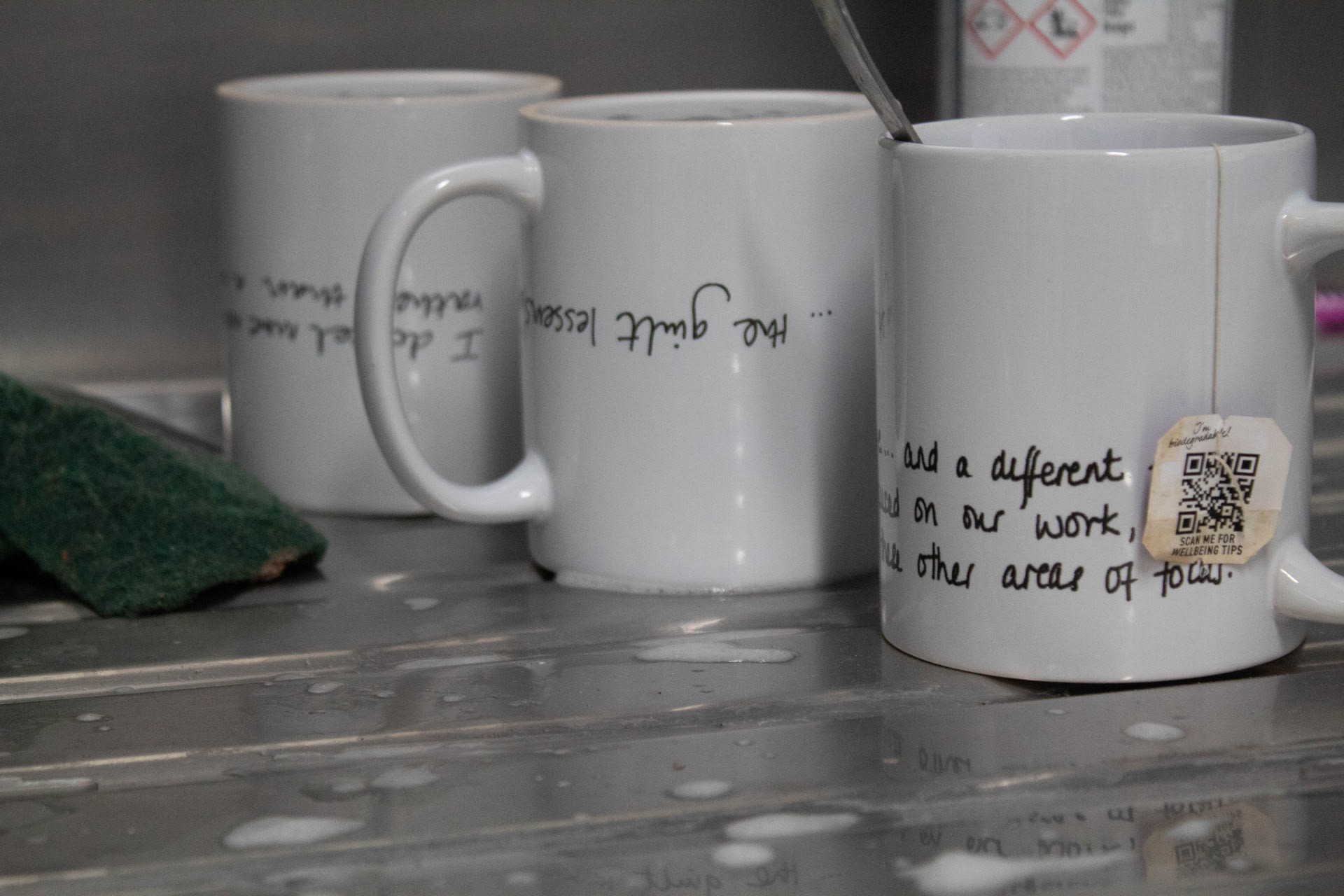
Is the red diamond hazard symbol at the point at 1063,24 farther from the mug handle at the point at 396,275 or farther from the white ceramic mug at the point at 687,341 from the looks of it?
the mug handle at the point at 396,275

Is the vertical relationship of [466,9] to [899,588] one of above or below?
above

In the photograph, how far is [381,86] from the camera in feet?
2.32

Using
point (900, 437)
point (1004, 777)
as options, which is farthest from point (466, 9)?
point (1004, 777)

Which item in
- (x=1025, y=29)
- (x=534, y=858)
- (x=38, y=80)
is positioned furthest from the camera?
(x=38, y=80)

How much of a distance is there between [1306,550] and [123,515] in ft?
1.27

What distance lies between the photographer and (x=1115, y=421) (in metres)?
0.42

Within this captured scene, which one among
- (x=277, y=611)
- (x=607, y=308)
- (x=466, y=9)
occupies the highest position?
(x=466, y=9)

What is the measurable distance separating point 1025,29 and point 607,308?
0.22 metres

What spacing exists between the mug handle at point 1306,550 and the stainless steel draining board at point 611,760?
0.02 meters

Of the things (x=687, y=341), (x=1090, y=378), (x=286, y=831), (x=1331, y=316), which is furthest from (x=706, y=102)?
(x=1331, y=316)

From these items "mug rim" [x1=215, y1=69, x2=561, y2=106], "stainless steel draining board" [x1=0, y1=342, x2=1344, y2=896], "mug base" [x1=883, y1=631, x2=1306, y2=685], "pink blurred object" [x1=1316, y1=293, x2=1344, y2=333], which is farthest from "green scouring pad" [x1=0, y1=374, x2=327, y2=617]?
"pink blurred object" [x1=1316, y1=293, x2=1344, y2=333]

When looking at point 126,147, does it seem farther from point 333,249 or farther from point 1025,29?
point 1025,29

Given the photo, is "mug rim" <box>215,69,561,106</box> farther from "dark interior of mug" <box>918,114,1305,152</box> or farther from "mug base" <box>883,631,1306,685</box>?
"mug base" <box>883,631,1306,685</box>

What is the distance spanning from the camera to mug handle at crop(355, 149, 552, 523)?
52 centimetres
